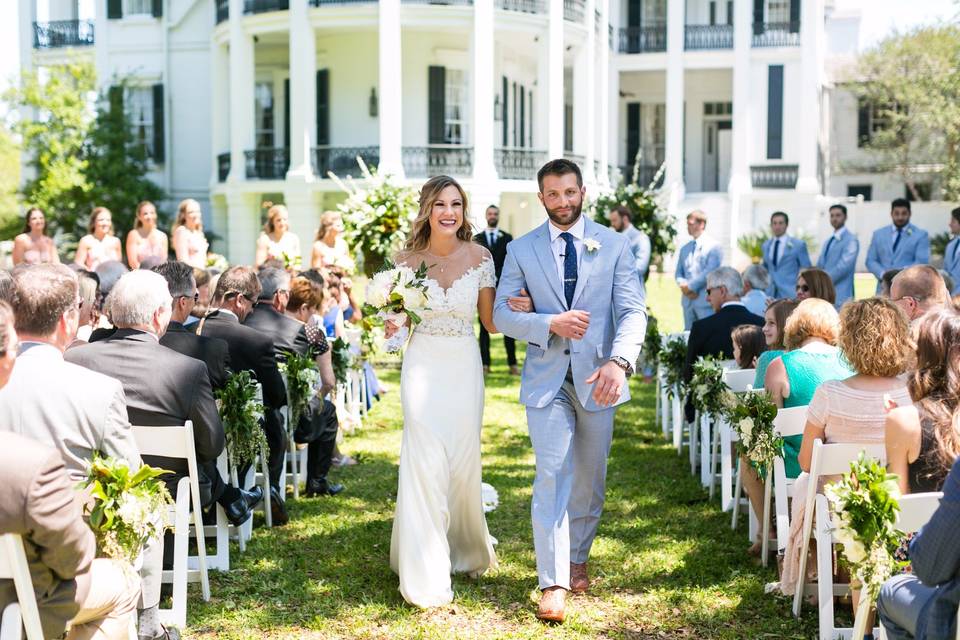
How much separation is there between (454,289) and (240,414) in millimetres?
1496

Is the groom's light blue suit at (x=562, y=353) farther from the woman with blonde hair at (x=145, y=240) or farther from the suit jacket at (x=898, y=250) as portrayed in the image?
the suit jacket at (x=898, y=250)

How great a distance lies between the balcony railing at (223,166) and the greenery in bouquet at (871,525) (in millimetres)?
26015

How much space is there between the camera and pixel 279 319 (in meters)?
8.03

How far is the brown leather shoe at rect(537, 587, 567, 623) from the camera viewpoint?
5492mm

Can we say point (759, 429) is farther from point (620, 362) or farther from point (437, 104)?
point (437, 104)

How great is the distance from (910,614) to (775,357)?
280cm

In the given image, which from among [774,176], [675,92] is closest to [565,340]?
[675,92]

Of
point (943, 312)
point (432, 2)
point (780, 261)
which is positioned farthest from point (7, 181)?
point (943, 312)

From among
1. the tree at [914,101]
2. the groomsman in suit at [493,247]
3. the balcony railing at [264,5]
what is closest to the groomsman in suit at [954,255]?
the groomsman in suit at [493,247]

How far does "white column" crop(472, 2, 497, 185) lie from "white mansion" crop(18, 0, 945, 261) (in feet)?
0.15

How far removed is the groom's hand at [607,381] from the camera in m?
5.53

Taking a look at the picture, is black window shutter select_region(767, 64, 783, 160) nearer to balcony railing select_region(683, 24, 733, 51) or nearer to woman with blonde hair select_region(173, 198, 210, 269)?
balcony railing select_region(683, 24, 733, 51)

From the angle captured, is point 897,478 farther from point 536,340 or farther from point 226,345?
point 226,345

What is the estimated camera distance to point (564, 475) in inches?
227
